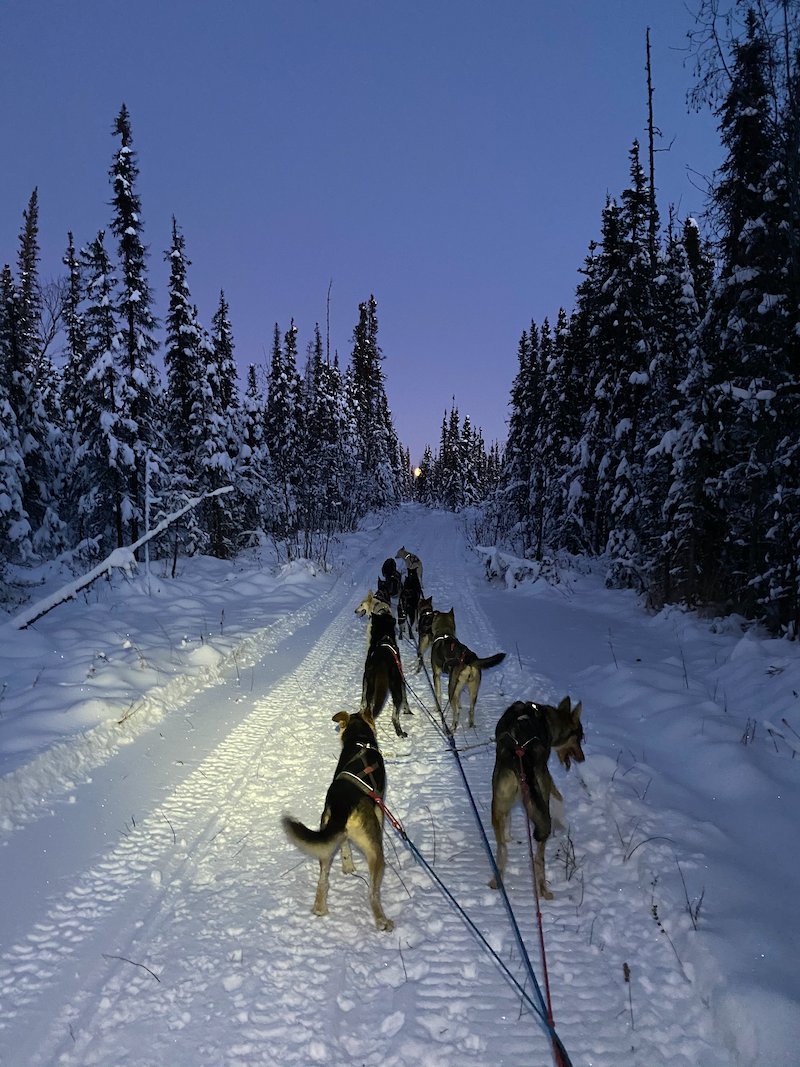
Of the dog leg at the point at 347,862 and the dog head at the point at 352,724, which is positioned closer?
the dog leg at the point at 347,862

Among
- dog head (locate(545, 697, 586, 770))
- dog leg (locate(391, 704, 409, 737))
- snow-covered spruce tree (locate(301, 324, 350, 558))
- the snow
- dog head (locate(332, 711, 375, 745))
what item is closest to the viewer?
the snow

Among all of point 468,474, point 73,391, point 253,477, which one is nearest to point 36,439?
point 73,391

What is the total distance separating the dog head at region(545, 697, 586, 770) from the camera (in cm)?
479

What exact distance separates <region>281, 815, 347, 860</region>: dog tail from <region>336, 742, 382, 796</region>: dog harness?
11.7 inches

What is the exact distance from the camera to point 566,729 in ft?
15.8

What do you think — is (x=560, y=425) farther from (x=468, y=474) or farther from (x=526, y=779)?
(x=468, y=474)

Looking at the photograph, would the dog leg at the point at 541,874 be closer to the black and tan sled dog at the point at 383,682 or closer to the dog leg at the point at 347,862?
the dog leg at the point at 347,862

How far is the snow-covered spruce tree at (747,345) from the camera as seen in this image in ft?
30.9

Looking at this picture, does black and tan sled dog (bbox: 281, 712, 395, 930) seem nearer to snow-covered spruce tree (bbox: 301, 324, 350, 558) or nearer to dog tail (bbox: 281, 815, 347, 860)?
dog tail (bbox: 281, 815, 347, 860)

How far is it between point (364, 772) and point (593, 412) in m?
17.8

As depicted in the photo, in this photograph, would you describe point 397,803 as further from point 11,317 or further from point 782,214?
point 11,317

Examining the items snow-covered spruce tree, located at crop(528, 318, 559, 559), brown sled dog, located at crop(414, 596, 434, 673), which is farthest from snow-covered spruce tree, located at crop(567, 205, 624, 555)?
brown sled dog, located at crop(414, 596, 434, 673)

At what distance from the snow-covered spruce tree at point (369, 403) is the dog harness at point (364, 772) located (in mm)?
43205

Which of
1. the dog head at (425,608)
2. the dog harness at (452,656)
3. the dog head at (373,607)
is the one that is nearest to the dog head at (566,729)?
the dog harness at (452,656)
